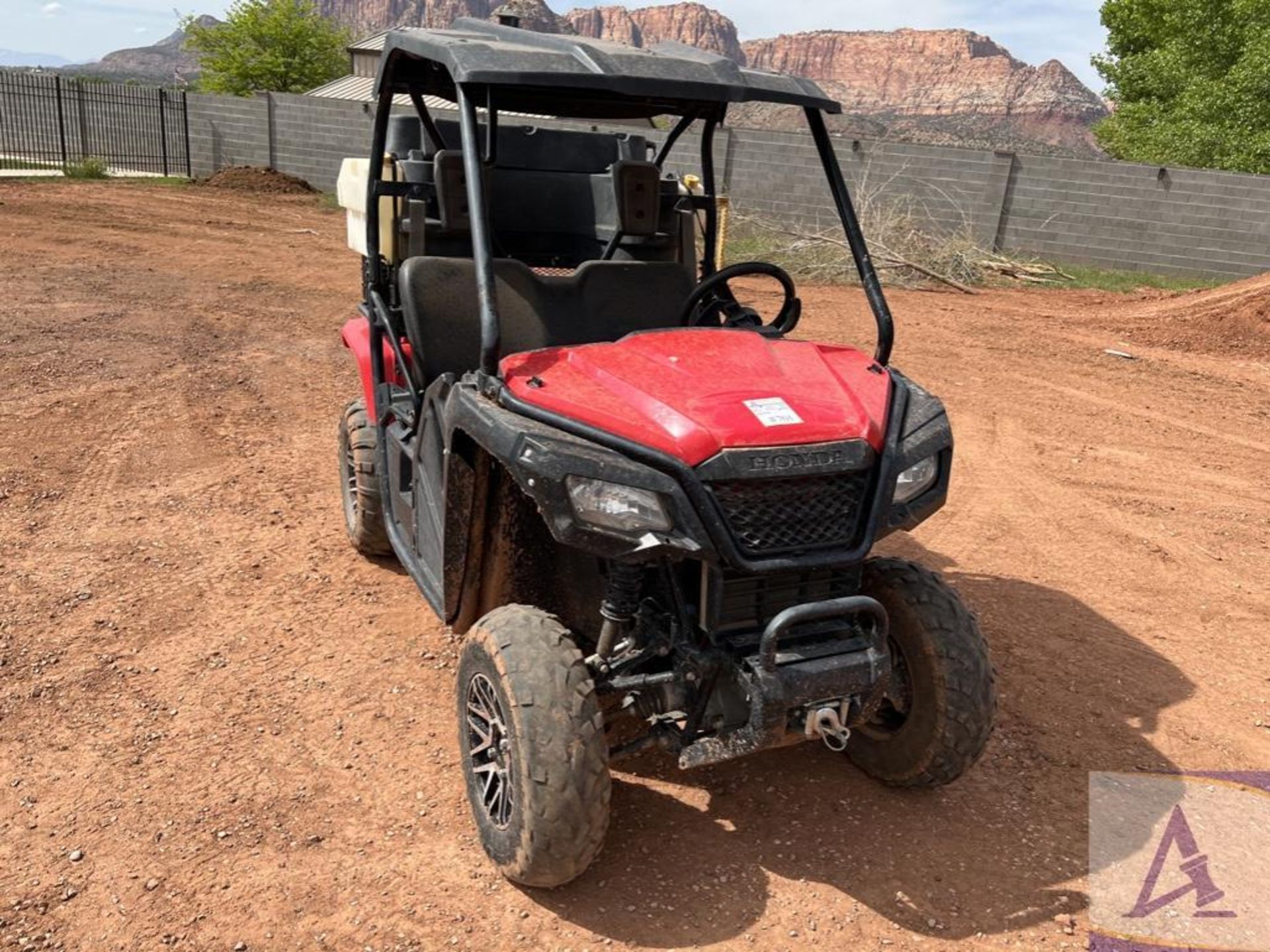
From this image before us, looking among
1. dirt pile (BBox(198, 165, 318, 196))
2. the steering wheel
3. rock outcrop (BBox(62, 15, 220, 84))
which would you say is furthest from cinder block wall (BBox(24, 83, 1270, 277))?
rock outcrop (BBox(62, 15, 220, 84))

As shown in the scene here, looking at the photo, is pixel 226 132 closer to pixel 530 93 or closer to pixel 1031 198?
pixel 1031 198

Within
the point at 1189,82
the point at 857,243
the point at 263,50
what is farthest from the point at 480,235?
the point at 263,50

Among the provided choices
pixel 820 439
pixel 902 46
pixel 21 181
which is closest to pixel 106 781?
pixel 820 439

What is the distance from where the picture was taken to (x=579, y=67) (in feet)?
9.05

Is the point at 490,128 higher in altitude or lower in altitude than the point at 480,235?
higher

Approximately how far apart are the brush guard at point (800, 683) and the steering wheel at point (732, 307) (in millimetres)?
1204

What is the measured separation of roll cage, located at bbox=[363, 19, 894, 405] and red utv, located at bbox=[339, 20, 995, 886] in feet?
0.04

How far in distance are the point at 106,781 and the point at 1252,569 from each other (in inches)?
198

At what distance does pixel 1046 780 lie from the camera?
3.33 metres

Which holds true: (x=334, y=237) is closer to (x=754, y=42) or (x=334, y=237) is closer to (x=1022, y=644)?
(x=1022, y=644)

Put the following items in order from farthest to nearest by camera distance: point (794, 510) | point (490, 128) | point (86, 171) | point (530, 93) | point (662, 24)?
point (662, 24)
point (86, 171)
point (530, 93)
point (490, 128)
point (794, 510)

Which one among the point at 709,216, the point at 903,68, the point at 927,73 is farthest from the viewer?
the point at 903,68

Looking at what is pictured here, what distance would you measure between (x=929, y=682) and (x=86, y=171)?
2081cm

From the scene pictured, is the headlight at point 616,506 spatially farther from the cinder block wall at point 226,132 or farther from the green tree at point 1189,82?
the green tree at point 1189,82
